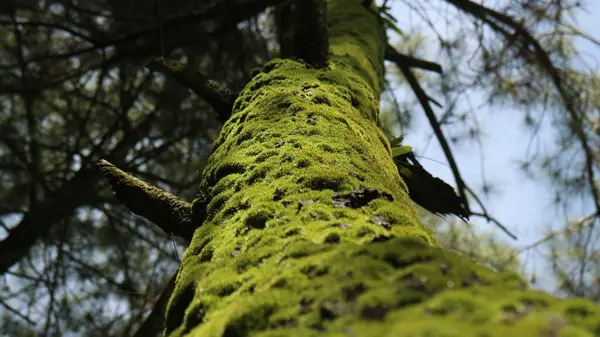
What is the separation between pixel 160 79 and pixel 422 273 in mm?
4345

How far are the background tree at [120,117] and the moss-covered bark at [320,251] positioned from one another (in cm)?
161

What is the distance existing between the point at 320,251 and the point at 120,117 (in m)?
2.87

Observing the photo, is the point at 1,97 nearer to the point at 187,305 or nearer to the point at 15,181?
the point at 15,181

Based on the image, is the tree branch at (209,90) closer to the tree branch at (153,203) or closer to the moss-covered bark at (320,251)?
the moss-covered bark at (320,251)

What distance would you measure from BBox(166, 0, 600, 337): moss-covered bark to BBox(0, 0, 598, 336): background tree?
1605 mm

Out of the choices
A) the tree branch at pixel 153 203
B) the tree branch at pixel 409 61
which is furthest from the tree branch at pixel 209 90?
the tree branch at pixel 409 61

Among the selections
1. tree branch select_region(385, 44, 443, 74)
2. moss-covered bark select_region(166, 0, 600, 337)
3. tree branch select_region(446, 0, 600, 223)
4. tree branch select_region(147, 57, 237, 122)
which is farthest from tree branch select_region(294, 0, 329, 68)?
tree branch select_region(446, 0, 600, 223)

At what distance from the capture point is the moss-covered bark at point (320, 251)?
1.65 feet

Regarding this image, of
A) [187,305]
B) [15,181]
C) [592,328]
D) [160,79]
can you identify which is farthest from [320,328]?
[15,181]

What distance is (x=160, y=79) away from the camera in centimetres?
455

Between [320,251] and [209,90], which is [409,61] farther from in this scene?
[320,251]

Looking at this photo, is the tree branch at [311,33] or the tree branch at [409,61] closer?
the tree branch at [311,33]

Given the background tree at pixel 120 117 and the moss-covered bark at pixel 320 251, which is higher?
the background tree at pixel 120 117

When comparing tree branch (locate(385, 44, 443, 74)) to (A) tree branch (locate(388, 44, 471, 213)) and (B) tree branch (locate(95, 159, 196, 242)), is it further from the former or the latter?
(B) tree branch (locate(95, 159, 196, 242))
